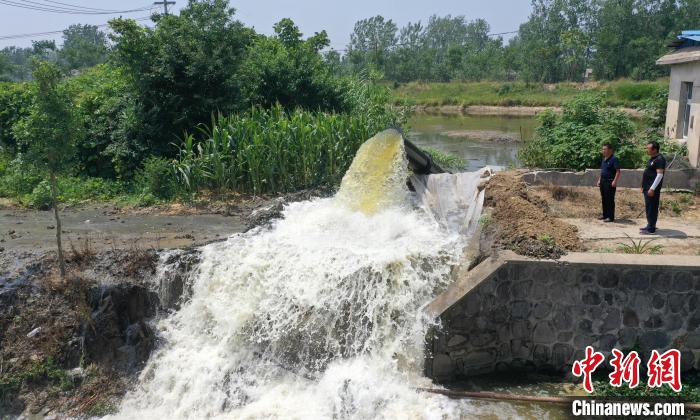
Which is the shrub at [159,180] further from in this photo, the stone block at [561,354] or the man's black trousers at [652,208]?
the man's black trousers at [652,208]

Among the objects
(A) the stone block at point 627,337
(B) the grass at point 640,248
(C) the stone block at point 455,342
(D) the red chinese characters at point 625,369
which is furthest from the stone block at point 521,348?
(B) the grass at point 640,248

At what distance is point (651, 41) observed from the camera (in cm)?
Result: 4741

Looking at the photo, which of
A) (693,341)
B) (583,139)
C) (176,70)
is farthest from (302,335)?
(176,70)

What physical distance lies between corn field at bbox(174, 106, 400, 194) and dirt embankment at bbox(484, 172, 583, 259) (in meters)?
4.64

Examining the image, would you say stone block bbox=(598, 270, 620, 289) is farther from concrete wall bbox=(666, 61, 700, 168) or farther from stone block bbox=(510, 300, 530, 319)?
concrete wall bbox=(666, 61, 700, 168)

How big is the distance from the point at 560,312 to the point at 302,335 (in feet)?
11.1

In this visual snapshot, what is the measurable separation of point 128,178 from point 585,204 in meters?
10.6

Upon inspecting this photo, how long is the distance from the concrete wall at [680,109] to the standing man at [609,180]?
396 cm

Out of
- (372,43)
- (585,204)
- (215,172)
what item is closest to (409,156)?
(585,204)

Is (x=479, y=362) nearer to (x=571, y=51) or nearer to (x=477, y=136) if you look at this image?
(x=477, y=136)

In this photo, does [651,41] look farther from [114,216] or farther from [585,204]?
[114,216]

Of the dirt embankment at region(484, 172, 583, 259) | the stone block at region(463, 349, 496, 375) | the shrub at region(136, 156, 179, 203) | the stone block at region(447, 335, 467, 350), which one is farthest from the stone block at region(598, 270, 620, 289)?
the shrub at region(136, 156, 179, 203)

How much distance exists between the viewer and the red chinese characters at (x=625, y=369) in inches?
257

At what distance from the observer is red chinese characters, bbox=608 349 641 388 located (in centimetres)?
652
